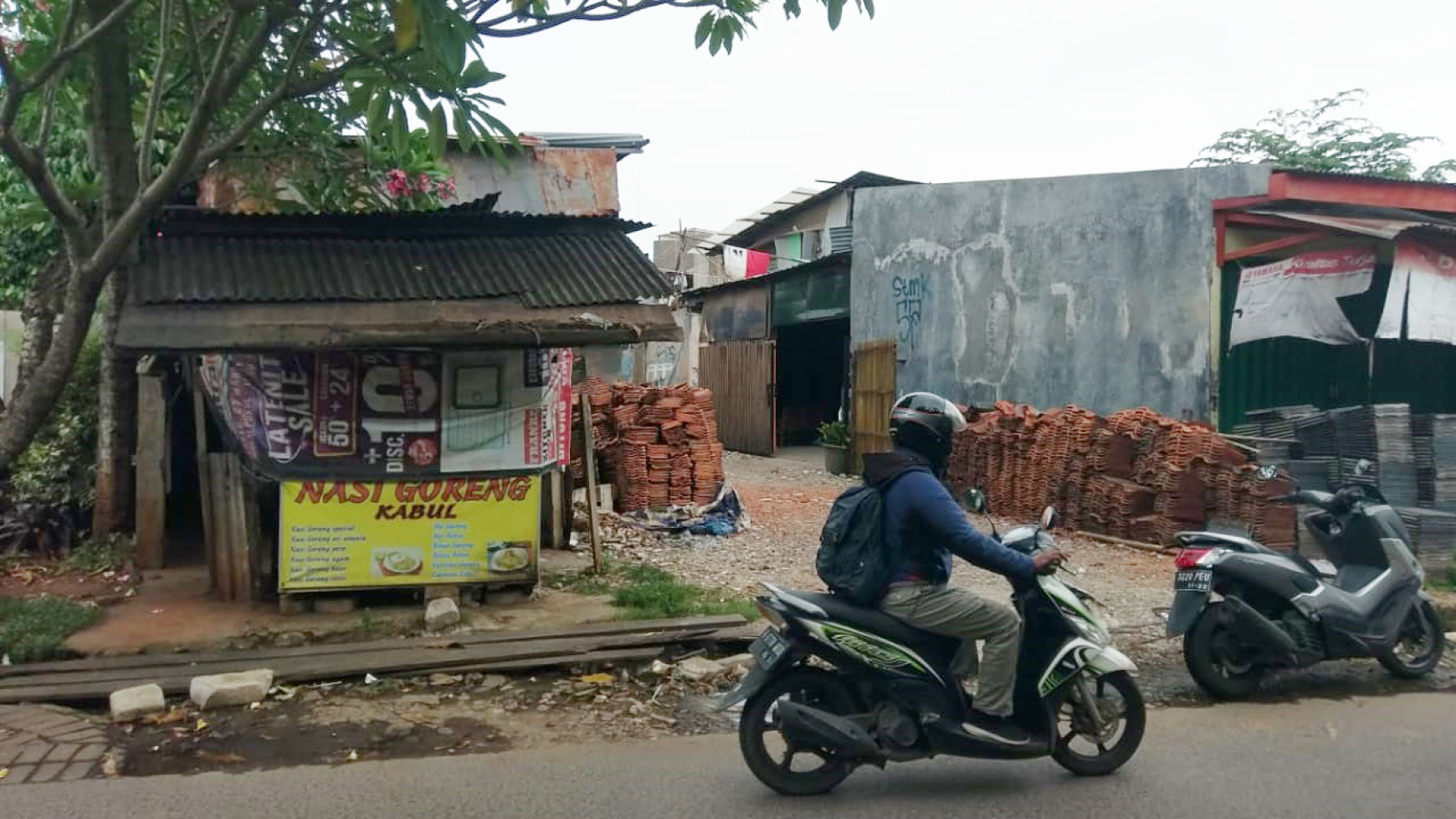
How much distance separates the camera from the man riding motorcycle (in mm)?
4375

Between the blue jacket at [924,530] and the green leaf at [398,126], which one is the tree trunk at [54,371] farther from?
the blue jacket at [924,530]

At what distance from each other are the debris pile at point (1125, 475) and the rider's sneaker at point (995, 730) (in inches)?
230

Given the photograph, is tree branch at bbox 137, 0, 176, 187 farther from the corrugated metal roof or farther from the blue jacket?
the blue jacket

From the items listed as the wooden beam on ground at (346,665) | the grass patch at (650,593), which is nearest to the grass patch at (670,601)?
the grass patch at (650,593)

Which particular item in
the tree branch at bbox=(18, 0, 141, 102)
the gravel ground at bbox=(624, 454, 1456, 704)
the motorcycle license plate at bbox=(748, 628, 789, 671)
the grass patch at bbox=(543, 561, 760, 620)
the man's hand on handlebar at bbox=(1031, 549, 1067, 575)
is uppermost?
the tree branch at bbox=(18, 0, 141, 102)

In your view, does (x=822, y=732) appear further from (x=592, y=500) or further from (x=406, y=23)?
(x=592, y=500)

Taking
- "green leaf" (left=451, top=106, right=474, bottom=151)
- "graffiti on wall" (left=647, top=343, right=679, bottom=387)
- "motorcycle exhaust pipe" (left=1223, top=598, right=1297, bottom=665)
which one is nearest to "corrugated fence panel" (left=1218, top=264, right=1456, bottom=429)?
"motorcycle exhaust pipe" (left=1223, top=598, right=1297, bottom=665)

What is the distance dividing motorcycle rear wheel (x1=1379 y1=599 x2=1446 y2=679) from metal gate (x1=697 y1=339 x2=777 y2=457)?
13.6 metres

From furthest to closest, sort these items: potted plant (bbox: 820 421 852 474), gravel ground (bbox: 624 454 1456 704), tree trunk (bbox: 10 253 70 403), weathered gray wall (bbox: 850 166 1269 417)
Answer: potted plant (bbox: 820 421 852 474)
weathered gray wall (bbox: 850 166 1269 417)
tree trunk (bbox: 10 253 70 403)
gravel ground (bbox: 624 454 1456 704)

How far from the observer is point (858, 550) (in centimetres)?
448

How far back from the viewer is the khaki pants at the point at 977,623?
4418 millimetres

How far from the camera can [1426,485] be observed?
31.5ft

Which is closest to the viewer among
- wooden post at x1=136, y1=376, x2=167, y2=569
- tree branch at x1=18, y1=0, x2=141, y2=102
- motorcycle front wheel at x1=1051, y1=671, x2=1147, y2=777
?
motorcycle front wheel at x1=1051, y1=671, x2=1147, y2=777

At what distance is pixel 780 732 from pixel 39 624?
203 inches
